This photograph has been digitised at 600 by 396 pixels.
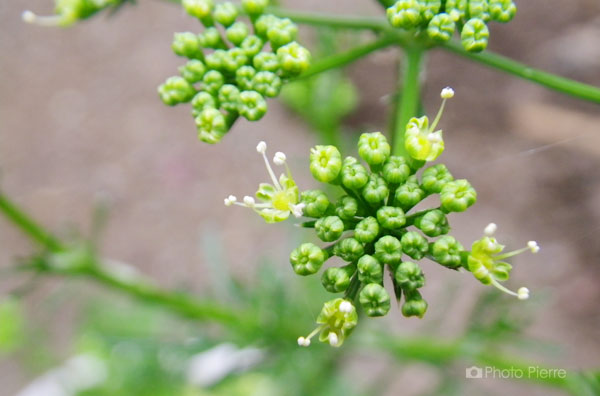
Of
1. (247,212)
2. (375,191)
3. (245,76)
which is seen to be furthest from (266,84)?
(247,212)

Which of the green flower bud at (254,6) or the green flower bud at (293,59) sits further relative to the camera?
the green flower bud at (254,6)

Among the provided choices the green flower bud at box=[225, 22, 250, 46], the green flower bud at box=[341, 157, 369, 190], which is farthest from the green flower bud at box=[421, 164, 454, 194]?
the green flower bud at box=[225, 22, 250, 46]

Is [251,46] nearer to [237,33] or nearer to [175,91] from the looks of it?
[237,33]

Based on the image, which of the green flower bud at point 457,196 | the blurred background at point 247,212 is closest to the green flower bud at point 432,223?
the green flower bud at point 457,196

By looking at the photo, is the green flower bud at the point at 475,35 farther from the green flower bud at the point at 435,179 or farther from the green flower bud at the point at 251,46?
the green flower bud at the point at 251,46

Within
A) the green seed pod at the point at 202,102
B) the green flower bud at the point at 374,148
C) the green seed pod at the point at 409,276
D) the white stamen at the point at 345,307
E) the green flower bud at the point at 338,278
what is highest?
the green flower bud at the point at 374,148

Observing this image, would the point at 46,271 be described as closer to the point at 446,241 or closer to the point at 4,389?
the point at 446,241
